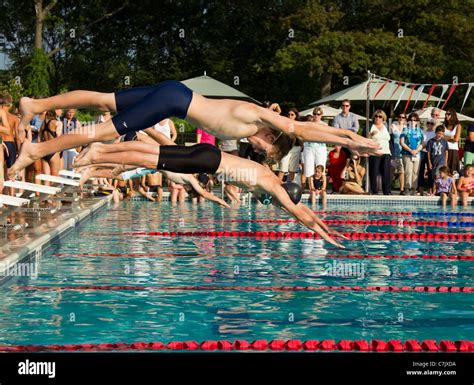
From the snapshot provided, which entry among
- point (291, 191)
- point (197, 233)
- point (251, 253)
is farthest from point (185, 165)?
point (197, 233)

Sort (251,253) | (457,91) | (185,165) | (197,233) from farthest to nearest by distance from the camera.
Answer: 1. (457,91)
2. (197,233)
3. (251,253)
4. (185,165)

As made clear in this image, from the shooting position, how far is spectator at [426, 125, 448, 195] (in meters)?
17.9

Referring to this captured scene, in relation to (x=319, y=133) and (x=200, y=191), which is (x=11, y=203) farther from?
(x=319, y=133)

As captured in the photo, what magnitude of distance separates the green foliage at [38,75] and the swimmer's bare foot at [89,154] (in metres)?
26.9

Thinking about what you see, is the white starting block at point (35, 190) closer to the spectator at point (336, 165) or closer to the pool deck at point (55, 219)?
the pool deck at point (55, 219)

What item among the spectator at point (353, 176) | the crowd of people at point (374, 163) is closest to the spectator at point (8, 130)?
the crowd of people at point (374, 163)

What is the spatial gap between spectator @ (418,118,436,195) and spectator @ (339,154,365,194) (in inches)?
43.3

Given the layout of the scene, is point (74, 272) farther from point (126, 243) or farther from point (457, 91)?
point (457, 91)

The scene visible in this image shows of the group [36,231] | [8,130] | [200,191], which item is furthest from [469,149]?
[200,191]

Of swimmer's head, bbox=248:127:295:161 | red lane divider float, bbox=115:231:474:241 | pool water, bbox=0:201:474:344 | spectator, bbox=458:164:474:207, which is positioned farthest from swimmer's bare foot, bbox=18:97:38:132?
spectator, bbox=458:164:474:207
